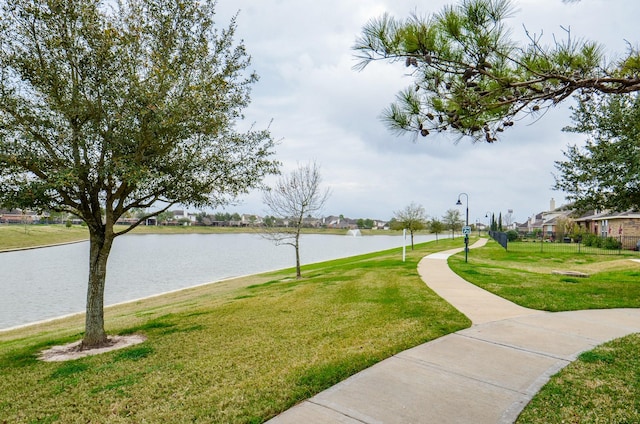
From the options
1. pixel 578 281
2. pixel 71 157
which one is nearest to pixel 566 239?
pixel 578 281

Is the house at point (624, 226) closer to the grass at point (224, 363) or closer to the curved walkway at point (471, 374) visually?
the curved walkway at point (471, 374)

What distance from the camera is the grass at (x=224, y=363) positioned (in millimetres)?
3801

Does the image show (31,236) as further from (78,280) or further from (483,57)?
(483,57)

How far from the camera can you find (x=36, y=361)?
6176mm

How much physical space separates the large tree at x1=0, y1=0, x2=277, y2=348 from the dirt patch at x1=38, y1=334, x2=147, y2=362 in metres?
0.25

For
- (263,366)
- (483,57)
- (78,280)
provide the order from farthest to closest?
1. (78,280)
2. (263,366)
3. (483,57)

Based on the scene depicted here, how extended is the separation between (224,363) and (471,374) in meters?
3.07

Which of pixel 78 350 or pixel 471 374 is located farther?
pixel 78 350

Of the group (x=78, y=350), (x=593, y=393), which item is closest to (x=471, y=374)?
(x=593, y=393)

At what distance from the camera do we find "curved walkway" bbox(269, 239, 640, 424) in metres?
3.40

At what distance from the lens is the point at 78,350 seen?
672 cm

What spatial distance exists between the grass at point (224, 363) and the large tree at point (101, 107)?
1.62 m

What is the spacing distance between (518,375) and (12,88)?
824 centimetres

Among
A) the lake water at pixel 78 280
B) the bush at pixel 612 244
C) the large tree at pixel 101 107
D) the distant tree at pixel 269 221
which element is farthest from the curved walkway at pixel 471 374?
the bush at pixel 612 244
